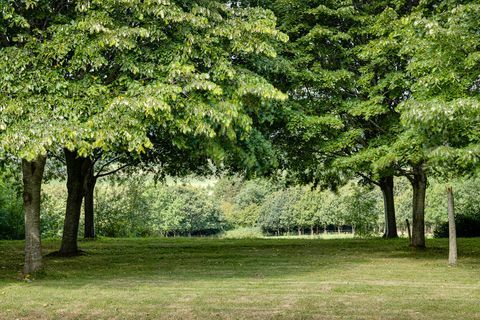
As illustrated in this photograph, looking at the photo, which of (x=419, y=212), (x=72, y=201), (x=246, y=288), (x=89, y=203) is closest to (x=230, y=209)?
(x=89, y=203)

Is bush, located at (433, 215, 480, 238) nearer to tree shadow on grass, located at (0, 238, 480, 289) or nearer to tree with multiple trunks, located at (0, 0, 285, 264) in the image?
tree shadow on grass, located at (0, 238, 480, 289)

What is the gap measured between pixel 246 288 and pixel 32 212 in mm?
7404

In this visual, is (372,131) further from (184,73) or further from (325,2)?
(184,73)

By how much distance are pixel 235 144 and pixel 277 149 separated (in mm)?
4317

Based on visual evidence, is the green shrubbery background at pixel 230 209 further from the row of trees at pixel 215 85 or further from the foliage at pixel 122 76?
the foliage at pixel 122 76

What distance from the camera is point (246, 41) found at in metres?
15.3

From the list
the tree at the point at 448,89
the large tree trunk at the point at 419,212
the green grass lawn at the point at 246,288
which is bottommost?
the green grass lawn at the point at 246,288

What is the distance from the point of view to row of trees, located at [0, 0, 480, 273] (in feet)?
42.1

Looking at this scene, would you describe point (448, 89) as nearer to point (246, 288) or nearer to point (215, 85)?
point (215, 85)

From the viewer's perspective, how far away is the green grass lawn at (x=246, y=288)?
991cm

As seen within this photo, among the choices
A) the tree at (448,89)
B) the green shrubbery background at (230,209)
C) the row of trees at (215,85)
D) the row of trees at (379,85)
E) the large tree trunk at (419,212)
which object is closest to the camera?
the row of trees at (215,85)

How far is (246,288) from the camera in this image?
12.6 metres

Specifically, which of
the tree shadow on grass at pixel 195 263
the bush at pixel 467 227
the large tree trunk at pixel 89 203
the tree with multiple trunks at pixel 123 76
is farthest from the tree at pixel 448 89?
the bush at pixel 467 227

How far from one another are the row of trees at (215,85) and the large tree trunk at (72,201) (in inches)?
16.2
